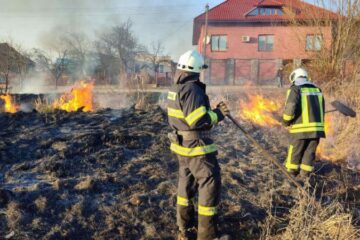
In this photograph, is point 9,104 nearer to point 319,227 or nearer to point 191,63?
point 191,63

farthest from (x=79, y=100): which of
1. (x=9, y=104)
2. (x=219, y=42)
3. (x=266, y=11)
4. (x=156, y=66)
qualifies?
(x=266, y=11)

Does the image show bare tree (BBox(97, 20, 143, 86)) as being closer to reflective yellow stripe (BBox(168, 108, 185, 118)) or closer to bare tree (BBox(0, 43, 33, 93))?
bare tree (BBox(0, 43, 33, 93))

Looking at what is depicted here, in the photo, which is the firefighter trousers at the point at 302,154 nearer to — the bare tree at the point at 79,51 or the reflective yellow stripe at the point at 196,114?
the reflective yellow stripe at the point at 196,114

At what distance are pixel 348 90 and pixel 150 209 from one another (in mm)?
5979

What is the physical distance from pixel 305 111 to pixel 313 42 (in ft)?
16.4

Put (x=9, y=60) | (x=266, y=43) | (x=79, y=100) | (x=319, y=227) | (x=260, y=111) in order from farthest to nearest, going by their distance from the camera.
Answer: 1. (x=266, y=43)
2. (x=9, y=60)
3. (x=79, y=100)
4. (x=260, y=111)
5. (x=319, y=227)

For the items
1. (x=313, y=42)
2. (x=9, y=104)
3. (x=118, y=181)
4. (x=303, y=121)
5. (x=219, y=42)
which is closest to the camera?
(x=118, y=181)

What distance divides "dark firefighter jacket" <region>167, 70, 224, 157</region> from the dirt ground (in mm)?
948

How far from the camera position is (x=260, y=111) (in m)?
8.59

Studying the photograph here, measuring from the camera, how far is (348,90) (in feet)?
26.7

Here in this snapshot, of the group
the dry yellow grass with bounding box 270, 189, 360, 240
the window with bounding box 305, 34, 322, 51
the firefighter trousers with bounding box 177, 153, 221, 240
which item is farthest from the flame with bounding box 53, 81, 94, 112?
the dry yellow grass with bounding box 270, 189, 360, 240

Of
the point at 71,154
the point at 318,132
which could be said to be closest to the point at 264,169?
the point at 318,132

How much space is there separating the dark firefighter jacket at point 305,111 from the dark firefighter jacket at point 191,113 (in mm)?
2201

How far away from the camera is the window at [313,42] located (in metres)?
9.68
